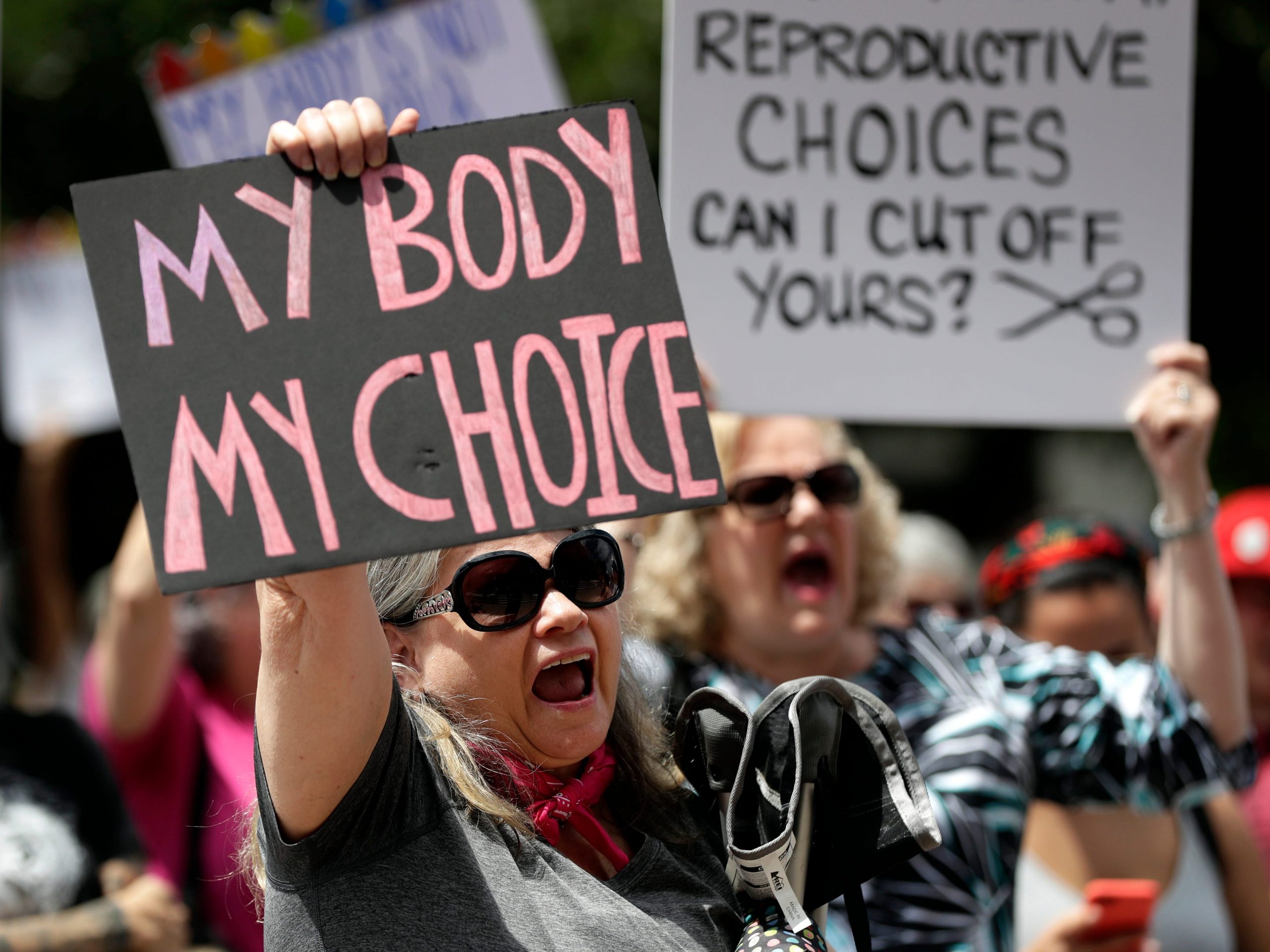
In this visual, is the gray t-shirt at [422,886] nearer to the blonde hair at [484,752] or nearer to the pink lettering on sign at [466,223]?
the blonde hair at [484,752]

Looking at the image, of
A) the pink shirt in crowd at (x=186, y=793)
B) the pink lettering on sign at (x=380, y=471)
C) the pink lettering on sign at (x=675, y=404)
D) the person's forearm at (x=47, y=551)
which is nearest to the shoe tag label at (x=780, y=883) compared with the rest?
the pink lettering on sign at (x=675, y=404)

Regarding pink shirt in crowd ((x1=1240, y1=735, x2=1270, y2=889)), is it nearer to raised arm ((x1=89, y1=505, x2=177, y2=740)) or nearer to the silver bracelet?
the silver bracelet

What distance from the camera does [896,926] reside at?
2527 mm

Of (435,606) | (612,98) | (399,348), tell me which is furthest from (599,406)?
(612,98)

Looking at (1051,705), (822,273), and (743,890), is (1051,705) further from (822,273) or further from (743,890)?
(743,890)

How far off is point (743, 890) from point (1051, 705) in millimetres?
1191

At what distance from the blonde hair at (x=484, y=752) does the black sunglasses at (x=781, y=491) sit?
36.3 inches

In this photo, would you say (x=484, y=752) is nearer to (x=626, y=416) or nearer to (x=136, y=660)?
(x=626, y=416)

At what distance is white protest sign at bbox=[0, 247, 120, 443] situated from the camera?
5426mm

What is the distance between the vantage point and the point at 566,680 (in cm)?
180

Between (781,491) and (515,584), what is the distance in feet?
4.08

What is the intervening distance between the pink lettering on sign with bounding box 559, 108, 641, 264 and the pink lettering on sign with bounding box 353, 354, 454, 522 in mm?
318

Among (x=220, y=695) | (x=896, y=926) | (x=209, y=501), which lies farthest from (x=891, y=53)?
(x=220, y=695)

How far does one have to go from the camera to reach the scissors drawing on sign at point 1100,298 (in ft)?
8.91
